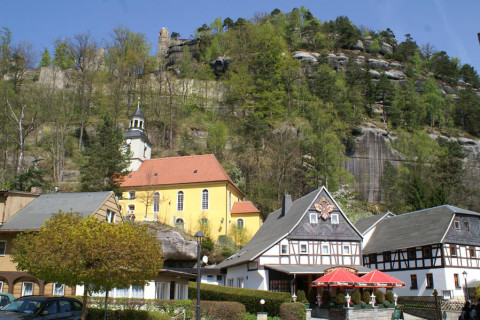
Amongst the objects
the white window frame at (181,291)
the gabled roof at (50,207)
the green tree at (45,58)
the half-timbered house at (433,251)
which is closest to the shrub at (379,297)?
the half-timbered house at (433,251)

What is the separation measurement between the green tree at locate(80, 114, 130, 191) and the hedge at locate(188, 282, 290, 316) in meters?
16.3

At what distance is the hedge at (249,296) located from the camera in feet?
78.1

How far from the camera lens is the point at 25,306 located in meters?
14.6

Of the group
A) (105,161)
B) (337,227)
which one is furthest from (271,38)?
(337,227)

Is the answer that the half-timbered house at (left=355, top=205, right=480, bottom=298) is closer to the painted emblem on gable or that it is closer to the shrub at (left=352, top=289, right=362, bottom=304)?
the painted emblem on gable

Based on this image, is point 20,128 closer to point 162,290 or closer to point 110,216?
point 110,216

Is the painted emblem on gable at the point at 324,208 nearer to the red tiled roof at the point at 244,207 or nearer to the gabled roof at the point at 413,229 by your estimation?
the gabled roof at the point at 413,229

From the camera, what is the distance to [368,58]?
85312 millimetres

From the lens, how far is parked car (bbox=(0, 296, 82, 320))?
45.9 ft

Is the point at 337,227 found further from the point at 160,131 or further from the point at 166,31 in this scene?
the point at 166,31

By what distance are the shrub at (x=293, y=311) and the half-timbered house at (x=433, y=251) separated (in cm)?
1289

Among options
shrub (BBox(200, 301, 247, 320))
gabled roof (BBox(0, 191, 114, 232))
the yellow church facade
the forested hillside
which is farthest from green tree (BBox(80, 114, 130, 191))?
shrub (BBox(200, 301, 247, 320))

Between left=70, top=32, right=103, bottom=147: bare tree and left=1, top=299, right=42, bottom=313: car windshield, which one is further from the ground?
left=70, top=32, right=103, bottom=147: bare tree

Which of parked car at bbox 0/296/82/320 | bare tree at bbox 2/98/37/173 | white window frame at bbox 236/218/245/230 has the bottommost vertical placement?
parked car at bbox 0/296/82/320
